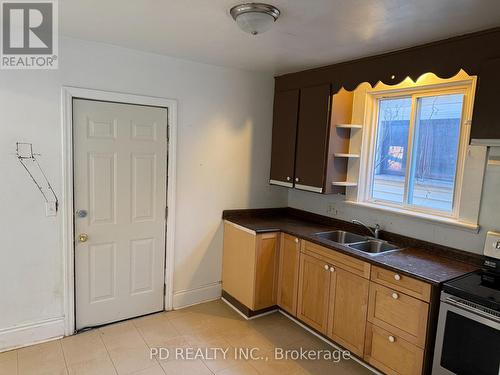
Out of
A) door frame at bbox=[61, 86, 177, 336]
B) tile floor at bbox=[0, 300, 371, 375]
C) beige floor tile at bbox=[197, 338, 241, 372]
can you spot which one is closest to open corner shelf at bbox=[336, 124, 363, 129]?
door frame at bbox=[61, 86, 177, 336]

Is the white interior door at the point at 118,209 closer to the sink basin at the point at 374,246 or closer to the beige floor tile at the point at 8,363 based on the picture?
the beige floor tile at the point at 8,363

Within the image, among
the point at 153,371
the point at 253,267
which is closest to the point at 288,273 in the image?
the point at 253,267

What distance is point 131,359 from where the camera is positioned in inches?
99.7

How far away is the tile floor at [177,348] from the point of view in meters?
2.43

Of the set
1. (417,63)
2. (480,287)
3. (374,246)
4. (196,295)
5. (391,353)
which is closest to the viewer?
(480,287)

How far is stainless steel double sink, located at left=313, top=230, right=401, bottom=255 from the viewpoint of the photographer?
2.86 m

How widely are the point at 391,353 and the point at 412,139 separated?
1688 millimetres

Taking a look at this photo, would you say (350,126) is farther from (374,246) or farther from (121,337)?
(121,337)

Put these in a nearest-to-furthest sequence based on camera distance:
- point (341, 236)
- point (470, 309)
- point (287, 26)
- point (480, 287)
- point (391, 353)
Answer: point (470, 309) < point (480, 287) < point (287, 26) < point (391, 353) < point (341, 236)

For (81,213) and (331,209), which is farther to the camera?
(331,209)

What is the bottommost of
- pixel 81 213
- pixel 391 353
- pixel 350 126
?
pixel 391 353

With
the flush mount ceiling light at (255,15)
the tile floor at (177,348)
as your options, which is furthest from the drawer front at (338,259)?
the flush mount ceiling light at (255,15)

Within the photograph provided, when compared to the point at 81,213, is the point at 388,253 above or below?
below

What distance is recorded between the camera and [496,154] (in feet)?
7.09
